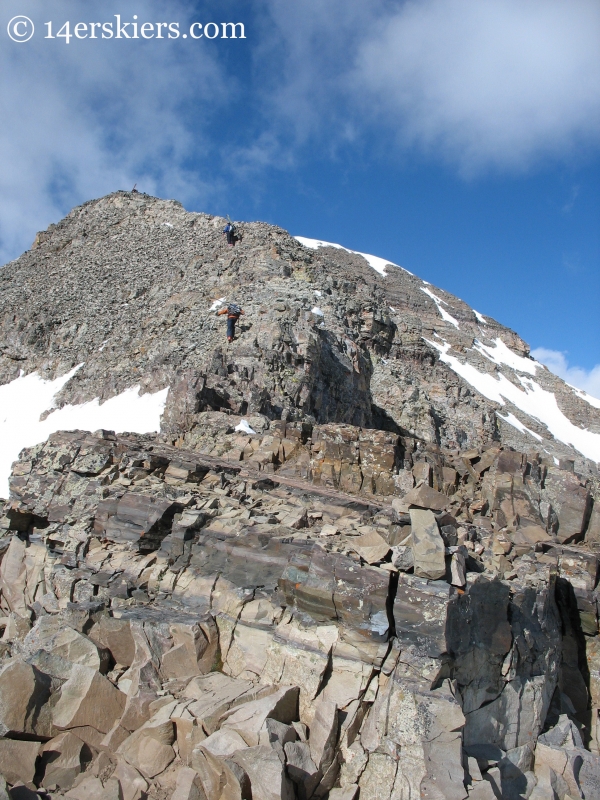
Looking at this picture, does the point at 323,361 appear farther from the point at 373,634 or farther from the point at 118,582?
the point at 373,634

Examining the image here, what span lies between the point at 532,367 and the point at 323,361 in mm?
44732

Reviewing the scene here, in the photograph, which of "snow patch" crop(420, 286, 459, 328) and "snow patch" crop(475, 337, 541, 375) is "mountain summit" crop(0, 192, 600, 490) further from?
"snow patch" crop(420, 286, 459, 328)

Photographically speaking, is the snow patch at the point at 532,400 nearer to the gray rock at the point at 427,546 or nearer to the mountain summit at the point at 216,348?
the mountain summit at the point at 216,348

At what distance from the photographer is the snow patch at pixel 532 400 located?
4822 centimetres

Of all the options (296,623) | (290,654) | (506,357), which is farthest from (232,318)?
(506,357)

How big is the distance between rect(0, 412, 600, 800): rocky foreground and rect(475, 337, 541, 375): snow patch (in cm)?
5225

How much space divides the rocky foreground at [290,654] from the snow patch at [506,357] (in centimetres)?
5225

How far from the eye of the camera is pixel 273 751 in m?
5.04

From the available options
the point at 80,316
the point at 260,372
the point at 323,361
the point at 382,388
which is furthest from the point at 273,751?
the point at 80,316

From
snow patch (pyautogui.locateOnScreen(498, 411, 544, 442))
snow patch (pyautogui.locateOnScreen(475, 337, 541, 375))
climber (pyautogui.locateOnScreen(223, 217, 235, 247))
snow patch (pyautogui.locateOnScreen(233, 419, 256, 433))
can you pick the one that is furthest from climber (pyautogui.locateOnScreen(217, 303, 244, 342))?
snow patch (pyautogui.locateOnScreen(475, 337, 541, 375))

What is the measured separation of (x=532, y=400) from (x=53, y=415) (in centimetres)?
4447

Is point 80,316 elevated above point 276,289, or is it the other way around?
point 276,289

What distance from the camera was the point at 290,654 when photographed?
6.17 metres

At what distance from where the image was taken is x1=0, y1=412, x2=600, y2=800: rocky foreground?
17.4 ft
